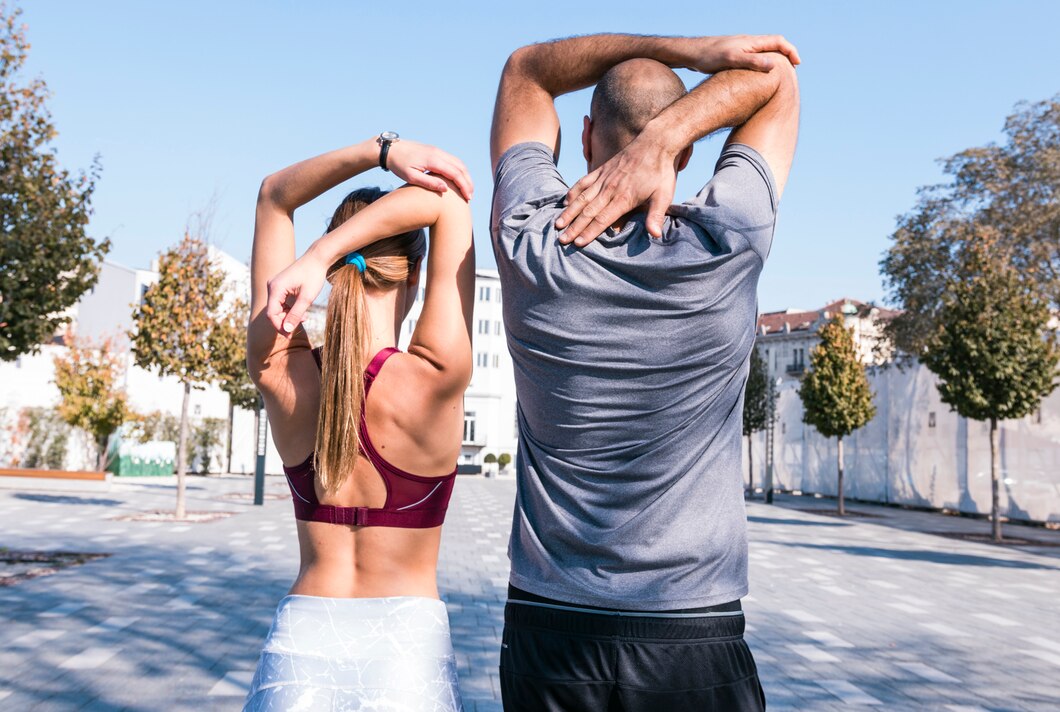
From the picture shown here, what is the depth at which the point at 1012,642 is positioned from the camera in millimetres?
8164

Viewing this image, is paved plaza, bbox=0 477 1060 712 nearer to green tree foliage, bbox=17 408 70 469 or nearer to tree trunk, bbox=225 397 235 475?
green tree foliage, bbox=17 408 70 469

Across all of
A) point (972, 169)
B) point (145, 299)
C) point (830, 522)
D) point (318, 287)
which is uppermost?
point (972, 169)

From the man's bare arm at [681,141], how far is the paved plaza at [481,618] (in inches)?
170

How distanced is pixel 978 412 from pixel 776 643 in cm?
1348

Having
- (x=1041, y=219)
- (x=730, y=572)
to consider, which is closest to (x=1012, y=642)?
(x=730, y=572)

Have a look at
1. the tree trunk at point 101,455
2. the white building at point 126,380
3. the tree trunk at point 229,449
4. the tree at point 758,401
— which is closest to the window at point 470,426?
the white building at point 126,380

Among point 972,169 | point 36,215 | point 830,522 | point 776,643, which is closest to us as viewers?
point 776,643

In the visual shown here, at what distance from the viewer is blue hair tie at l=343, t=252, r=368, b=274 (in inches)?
81.7

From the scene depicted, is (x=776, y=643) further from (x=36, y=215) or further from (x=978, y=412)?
(x=978, y=412)

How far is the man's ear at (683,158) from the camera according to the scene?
1860 mm

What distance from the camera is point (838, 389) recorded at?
26.9 metres

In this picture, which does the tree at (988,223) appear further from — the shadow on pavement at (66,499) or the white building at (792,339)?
the white building at (792,339)

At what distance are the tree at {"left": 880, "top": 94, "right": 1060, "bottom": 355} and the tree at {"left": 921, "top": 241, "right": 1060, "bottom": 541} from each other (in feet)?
28.9

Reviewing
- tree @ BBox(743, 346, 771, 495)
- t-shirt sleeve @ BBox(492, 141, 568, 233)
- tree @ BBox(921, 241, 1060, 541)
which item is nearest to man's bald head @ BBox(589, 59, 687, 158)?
t-shirt sleeve @ BBox(492, 141, 568, 233)
